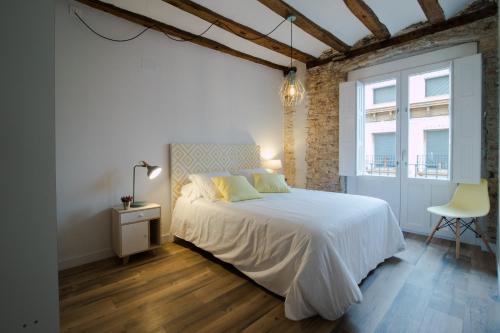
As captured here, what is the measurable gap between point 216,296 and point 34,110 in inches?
72.0

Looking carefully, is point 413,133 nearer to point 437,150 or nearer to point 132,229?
point 437,150

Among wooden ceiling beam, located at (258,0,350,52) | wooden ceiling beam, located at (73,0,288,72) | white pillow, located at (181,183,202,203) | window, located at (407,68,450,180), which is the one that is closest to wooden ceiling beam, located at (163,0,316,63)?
wooden ceiling beam, located at (73,0,288,72)

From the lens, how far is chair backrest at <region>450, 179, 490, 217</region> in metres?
2.77

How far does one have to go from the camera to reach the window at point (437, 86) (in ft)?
10.8

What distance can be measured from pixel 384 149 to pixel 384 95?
2.88 ft

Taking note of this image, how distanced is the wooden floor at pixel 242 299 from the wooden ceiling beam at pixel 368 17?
2.97 meters

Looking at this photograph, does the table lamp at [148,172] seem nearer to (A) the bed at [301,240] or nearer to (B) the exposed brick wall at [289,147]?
(A) the bed at [301,240]

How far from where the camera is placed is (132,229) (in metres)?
2.61

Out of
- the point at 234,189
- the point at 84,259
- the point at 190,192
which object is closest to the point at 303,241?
the point at 234,189

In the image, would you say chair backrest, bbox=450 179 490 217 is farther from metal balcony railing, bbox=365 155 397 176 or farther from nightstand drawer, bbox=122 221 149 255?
nightstand drawer, bbox=122 221 149 255

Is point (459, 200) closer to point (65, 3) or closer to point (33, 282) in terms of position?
point (33, 282)

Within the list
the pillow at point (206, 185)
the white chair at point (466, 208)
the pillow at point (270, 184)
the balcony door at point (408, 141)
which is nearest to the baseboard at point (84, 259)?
the pillow at point (206, 185)

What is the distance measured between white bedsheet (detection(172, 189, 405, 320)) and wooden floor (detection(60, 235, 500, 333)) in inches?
5.4

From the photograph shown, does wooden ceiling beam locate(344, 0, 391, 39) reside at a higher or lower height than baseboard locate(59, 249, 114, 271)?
higher
